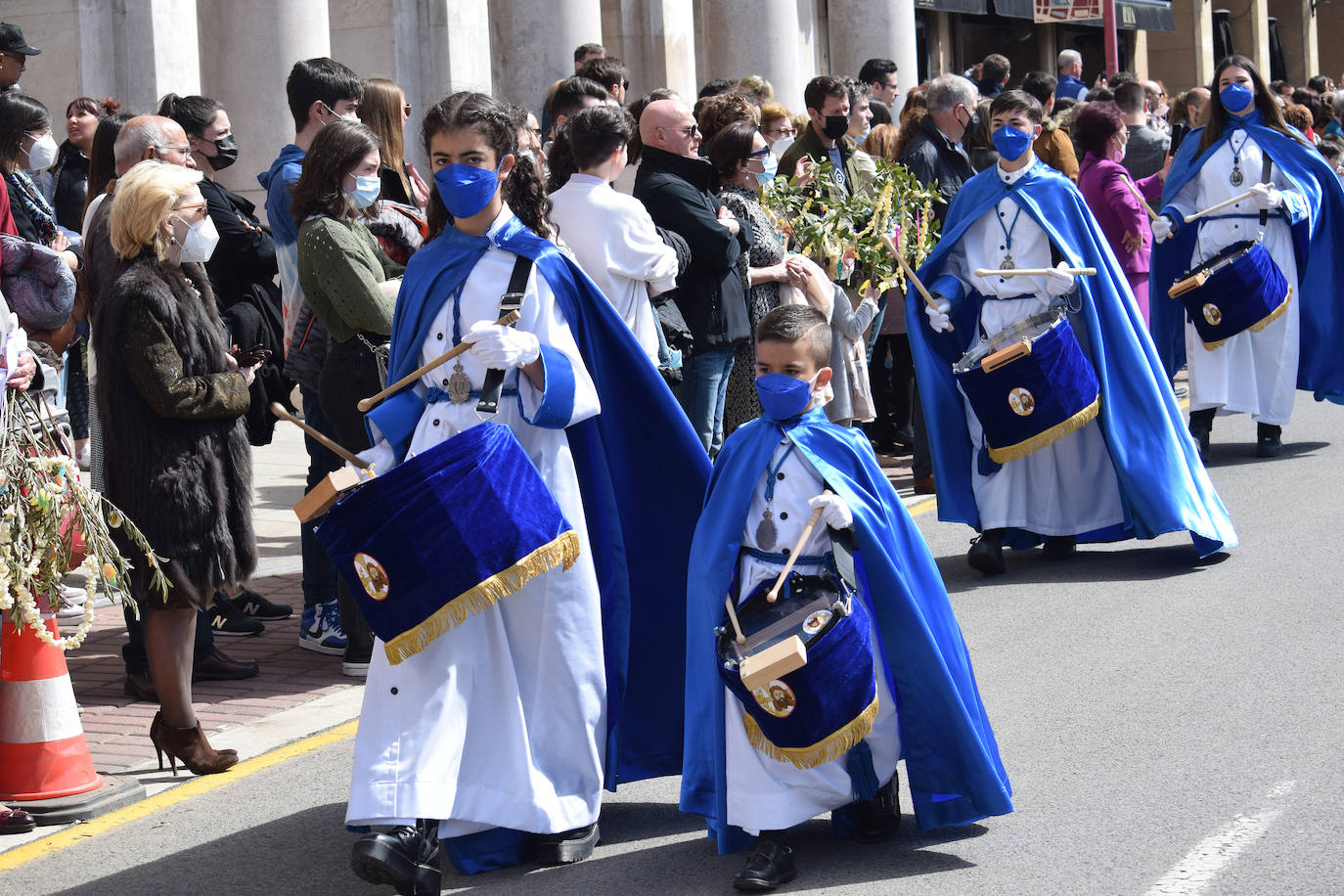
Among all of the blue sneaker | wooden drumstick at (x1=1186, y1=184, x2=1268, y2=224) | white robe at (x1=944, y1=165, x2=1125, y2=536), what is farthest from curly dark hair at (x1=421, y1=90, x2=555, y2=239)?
wooden drumstick at (x1=1186, y1=184, x2=1268, y2=224)

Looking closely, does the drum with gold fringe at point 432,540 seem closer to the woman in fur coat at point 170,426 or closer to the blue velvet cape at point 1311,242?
the woman in fur coat at point 170,426

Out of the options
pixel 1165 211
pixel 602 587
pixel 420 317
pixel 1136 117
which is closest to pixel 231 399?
pixel 420 317

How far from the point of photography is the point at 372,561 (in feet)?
15.0

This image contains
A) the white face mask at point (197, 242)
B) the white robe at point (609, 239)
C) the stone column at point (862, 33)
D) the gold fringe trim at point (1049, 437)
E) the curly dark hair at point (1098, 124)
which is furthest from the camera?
the stone column at point (862, 33)

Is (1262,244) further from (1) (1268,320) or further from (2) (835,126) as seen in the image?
(2) (835,126)

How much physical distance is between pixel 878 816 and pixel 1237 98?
23.4ft

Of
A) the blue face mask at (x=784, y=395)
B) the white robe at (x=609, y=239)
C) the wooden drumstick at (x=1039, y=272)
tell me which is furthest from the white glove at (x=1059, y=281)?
the blue face mask at (x=784, y=395)

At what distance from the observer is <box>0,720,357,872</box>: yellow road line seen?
5191 millimetres

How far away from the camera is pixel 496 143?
495 cm

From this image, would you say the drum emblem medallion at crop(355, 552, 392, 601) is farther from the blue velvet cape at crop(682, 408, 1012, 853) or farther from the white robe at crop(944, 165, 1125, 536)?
the white robe at crop(944, 165, 1125, 536)

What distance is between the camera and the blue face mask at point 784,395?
478 centimetres

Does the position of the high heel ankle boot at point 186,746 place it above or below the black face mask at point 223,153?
below

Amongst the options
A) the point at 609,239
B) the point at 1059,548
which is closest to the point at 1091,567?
the point at 1059,548

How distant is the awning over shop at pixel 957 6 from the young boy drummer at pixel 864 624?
78.0ft
